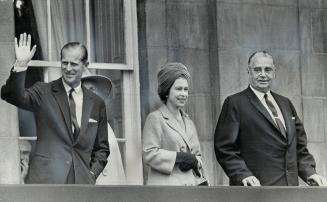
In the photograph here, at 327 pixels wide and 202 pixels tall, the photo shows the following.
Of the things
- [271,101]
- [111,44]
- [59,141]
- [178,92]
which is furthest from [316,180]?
[111,44]

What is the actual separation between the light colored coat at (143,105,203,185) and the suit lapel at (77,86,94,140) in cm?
63

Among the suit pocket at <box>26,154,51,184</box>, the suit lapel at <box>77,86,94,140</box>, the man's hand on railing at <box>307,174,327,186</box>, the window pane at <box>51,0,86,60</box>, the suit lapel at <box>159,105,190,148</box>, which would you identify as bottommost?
the man's hand on railing at <box>307,174,327,186</box>

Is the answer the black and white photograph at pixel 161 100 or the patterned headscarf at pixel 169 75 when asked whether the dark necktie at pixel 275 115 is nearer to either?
the black and white photograph at pixel 161 100

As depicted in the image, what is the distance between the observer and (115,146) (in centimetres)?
1773

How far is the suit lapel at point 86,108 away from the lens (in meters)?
16.1

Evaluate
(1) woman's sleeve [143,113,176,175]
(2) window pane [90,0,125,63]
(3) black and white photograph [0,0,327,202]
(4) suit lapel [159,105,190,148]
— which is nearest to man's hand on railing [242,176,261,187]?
(3) black and white photograph [0,0,327,202]

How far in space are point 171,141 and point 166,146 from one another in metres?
0.08

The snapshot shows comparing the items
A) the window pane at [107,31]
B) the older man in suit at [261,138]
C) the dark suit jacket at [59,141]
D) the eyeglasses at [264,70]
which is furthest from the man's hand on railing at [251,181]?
the window pane at [107,31]

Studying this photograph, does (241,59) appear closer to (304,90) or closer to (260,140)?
(304,90)

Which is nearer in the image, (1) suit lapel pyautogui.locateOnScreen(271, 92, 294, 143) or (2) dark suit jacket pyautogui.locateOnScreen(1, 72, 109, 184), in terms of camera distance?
(2) dark suit jacket pyautogui.locateOnScreen(1, 72, 109, 184)

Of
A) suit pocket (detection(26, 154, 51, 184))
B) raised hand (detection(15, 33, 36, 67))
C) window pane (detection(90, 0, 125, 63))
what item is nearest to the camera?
raised hand (detection(15, 33, 36, 67))

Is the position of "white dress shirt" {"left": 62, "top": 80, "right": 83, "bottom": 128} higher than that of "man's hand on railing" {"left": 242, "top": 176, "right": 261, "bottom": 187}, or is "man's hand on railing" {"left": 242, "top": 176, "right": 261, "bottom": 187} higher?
"white dress shirt" {"left": 62, "top": 80, "right": 83, "bottom": 128}

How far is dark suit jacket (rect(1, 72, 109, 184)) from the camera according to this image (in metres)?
15.9

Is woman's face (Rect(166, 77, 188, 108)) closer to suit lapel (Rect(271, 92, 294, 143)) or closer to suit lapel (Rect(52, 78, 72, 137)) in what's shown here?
suit lapel (Rect(52, 78, 72, 137))
